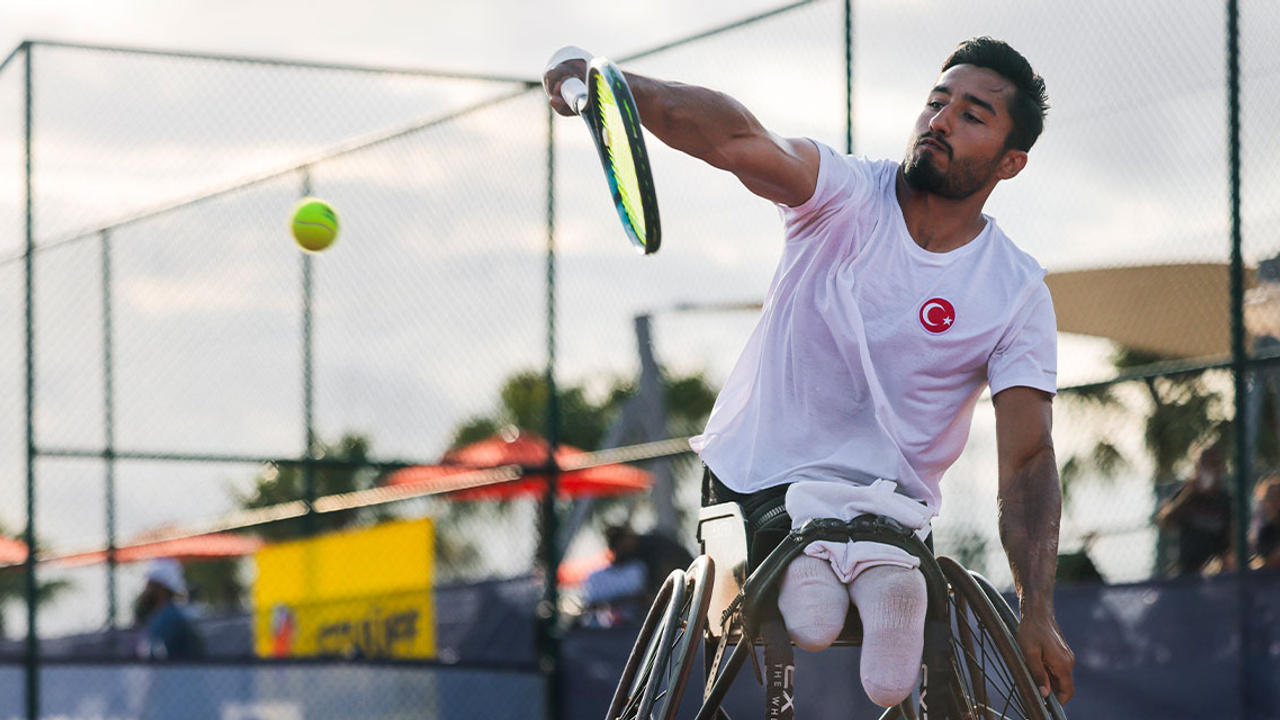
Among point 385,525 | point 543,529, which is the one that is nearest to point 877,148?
point 543,529

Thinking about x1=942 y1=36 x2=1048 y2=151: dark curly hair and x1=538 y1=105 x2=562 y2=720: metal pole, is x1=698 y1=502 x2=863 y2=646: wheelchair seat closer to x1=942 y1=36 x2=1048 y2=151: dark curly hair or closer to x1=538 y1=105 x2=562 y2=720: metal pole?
x1=942 y1=36 x2=1048 y2=151: dark curly hair

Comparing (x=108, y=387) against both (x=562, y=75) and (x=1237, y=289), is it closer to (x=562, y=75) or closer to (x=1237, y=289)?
(x=1237, y=289)

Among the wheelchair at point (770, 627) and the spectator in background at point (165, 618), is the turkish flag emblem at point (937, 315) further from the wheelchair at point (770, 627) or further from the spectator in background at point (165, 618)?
the spectator in background at point (165, 618)

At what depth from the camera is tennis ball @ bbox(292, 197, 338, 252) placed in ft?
27.6

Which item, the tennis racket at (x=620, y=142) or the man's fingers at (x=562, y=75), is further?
the man's fingers at (x=562, y=75)

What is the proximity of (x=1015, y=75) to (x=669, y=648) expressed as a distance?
1352 millimetres

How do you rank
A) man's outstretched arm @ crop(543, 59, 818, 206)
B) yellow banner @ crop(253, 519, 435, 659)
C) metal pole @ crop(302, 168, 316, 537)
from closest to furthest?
man's outstretched arm @ crop(543, 59, 818, 206)
yellow banner @ crop(253, 519, 435, 659)
metal pole @ crop(302, 168, 316, 537)

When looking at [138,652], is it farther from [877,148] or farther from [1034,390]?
[1034,390]

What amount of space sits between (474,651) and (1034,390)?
4861 millimetres

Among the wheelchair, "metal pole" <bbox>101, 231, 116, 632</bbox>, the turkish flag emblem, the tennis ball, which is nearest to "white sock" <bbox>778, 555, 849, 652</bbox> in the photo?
the wheelchair

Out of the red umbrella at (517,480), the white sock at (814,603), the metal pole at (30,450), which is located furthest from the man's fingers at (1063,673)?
the metal pole at (30,450)

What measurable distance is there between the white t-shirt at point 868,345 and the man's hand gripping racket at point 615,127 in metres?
0.33

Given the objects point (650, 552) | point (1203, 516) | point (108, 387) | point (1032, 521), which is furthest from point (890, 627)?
point (108, 387)

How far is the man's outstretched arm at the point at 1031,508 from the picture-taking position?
3316 millimetres
